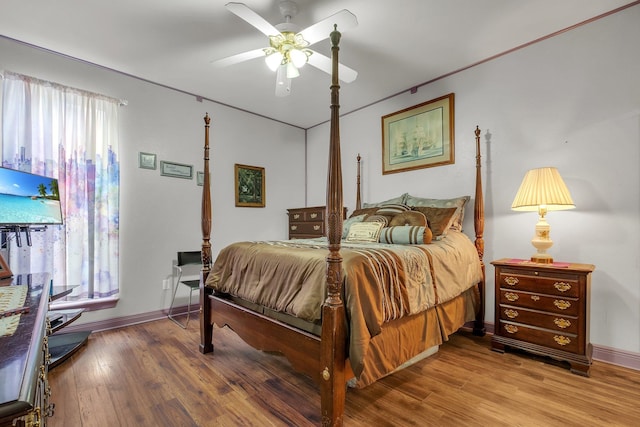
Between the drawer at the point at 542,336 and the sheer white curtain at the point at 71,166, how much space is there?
3.51m

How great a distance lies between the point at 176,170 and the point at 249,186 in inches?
37.5

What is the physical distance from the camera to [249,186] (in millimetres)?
4062

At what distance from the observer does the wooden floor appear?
5.10 feet

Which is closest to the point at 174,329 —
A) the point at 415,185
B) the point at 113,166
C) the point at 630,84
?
the point at 113,166

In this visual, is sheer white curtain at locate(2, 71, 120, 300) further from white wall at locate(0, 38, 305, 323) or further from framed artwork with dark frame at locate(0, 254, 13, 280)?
framed artwork with dark frame at locate(0, 254, 13, 280)

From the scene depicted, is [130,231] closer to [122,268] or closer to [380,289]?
[122,268]

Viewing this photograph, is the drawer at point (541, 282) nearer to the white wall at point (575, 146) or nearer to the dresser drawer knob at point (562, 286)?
the dresser drawer knob at point (562, 286)

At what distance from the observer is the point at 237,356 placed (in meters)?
2.28

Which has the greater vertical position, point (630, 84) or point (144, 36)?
point (144, 36)

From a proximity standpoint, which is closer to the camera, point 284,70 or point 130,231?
point 284,70

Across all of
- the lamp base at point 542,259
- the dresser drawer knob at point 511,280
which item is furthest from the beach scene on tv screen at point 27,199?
the lamp base at point 542,259

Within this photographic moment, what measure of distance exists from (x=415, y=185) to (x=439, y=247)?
127 centimetres

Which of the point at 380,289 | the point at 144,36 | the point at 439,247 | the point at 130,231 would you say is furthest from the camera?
the point at 130,231

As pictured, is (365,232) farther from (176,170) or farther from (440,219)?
(176,170)
